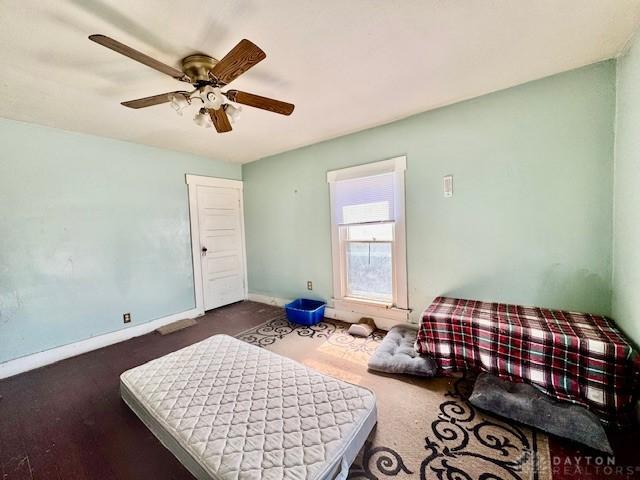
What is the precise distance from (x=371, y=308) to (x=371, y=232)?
3.02ft

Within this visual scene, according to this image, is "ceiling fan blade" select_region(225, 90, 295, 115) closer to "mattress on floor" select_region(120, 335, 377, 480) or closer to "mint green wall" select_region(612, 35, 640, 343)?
"mattress on floor" select_region(120, 335, 377, 480)

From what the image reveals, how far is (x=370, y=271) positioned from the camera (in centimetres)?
306

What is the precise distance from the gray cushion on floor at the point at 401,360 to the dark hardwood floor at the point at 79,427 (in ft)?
Answer: 4.83

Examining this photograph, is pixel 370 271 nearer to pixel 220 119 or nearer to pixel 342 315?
pixel 342 315

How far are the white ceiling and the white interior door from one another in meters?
1.54

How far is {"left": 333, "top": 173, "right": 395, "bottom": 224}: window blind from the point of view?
9.27 ft

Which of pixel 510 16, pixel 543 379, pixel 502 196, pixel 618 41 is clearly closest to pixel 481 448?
pixel 543 379

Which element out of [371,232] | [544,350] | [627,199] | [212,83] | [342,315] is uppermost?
[212,83]

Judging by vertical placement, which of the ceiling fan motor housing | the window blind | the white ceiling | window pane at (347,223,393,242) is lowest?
window pane at (347,223,393,242)

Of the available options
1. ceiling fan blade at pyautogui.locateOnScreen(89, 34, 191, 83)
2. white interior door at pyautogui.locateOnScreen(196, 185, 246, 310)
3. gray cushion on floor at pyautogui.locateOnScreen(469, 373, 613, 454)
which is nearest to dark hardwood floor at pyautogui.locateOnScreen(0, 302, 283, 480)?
white interior door at pyautogui.locateOnScreen(196, 185, 246, 310)

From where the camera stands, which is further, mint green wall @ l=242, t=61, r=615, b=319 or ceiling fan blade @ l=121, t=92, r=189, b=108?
mint green wall @ l=242, t=61, r=615, b=319

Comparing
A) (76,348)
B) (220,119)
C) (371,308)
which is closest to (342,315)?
(371,308)

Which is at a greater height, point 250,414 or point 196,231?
point 196,231

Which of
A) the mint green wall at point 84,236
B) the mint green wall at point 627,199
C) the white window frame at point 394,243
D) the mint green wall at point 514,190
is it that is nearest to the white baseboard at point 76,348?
the mint green wall at point 84,236
